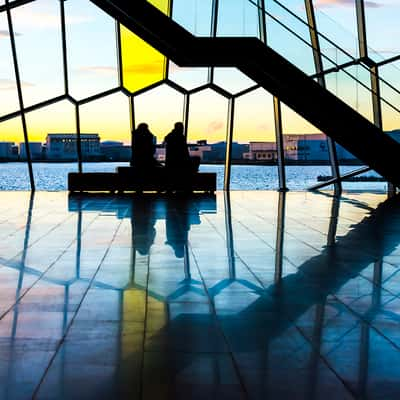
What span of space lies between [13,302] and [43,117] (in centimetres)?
2178

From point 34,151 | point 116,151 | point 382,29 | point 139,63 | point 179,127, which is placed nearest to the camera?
point 179,127

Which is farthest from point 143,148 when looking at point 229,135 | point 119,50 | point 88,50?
point 88,50

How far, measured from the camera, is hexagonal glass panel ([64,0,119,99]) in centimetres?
2053

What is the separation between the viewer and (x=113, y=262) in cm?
718

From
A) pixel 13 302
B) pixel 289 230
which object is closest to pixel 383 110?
pixel 289 230

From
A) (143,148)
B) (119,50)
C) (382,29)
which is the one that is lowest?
(143,148)

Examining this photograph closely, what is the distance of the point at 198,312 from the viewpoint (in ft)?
16.5

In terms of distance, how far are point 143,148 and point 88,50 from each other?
7725 mm

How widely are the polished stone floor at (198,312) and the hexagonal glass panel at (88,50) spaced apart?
35.6ft

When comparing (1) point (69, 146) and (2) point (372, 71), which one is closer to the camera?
(2) point (372, 71)

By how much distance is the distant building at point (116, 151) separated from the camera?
24048mm

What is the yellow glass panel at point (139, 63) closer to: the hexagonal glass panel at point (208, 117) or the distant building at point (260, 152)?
the hexagonal glass panel at point (208, 117)

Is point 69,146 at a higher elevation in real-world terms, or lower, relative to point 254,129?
lower

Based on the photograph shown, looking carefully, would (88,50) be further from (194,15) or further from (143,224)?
(143,224)
